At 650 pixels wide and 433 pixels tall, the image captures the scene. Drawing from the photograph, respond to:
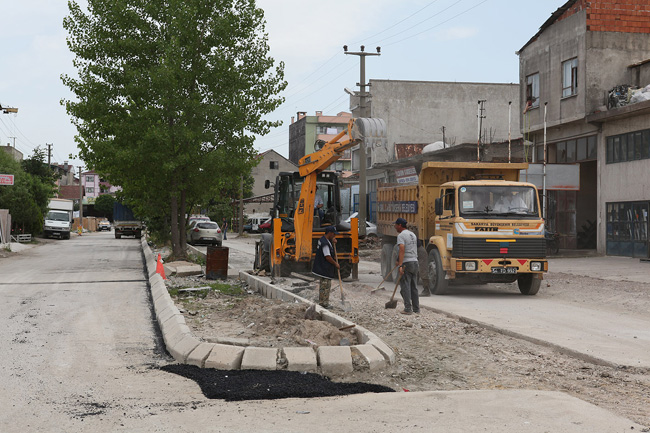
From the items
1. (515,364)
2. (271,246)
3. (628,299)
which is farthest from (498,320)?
(271,246)

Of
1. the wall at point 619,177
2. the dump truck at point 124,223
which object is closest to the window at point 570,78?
the wall at point 619,177

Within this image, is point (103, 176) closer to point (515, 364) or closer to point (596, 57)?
point (596, 57)

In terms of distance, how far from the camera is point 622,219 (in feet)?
84.7

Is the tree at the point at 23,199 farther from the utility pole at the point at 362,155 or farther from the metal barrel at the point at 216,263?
the metal barrel at the point at 216,263

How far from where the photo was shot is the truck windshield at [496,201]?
50.9ft

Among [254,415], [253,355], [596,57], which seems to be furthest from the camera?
[596,57]

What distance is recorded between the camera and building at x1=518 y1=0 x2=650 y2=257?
2530cm

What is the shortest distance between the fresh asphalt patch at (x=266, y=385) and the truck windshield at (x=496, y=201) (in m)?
8.98

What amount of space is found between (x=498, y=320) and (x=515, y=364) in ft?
11.9

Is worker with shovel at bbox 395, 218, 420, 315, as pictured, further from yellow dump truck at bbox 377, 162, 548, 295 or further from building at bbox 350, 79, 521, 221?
building at bbox 350, 79, 521, 221

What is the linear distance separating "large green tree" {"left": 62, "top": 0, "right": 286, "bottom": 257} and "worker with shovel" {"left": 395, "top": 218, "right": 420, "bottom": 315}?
1258cm

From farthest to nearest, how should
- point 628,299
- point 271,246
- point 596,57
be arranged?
1. point 596,57
2. point 271,246
3. point 628,299

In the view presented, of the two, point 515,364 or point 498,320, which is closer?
point 515,364

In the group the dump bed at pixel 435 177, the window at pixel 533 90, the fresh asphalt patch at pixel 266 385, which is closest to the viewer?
the fresh asphalt patch at pixel 266 385
